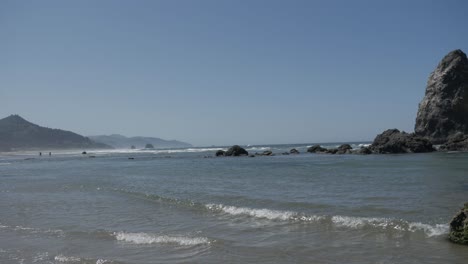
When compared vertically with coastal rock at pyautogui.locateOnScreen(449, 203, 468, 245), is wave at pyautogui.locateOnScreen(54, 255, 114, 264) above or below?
below

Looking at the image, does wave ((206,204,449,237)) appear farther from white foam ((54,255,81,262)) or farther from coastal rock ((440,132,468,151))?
coastal rock ((440,132,468,151))

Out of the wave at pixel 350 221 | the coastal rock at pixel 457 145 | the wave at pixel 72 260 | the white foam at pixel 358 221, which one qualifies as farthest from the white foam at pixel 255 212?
the coastal rock at pixel 457 145

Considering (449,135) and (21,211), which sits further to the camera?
(449,135)

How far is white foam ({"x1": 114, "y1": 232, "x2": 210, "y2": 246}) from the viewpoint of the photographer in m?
11.1

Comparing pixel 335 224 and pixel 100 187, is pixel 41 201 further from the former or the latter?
pixel 335 224

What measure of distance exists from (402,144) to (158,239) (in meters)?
52.3

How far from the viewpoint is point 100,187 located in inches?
1022

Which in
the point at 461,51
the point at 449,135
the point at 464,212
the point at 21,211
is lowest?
the point at 21,211

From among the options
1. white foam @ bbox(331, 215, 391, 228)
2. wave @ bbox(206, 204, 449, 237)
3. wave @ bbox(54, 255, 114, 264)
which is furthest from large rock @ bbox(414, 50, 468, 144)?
wave @ bbox(54, 255, 114, 264)

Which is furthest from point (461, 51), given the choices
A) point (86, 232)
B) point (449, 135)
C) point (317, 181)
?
point (86, 232)

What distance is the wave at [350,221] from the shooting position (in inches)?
454

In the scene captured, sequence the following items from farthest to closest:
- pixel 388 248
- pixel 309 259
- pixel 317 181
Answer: pixel 317 181 < pixel 388 248 < pixel 309 259

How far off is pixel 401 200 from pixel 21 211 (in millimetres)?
15311

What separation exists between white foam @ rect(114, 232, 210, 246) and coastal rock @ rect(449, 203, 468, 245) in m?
6.03
